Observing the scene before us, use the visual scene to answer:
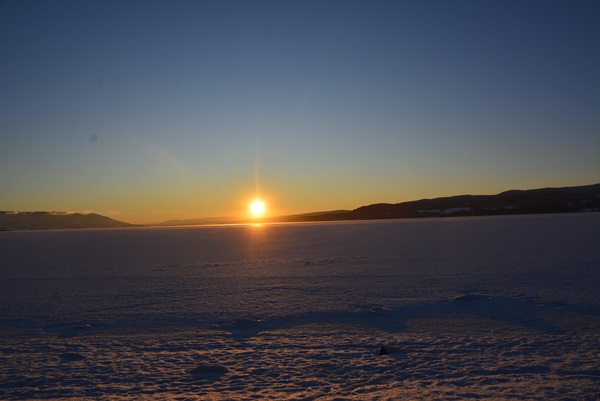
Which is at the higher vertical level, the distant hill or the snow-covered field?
the distant hill

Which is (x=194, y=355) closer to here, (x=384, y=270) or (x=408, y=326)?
(x=408, y=326)

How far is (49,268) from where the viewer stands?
15.7 meters

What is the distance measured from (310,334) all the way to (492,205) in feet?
382

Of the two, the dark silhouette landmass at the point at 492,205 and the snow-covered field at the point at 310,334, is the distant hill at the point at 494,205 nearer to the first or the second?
the dark silhouette landmass at the point at 492,205

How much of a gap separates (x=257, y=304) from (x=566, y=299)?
528 centimetres

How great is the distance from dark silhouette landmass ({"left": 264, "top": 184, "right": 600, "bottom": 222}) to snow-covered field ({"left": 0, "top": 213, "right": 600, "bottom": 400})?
93.6 metres

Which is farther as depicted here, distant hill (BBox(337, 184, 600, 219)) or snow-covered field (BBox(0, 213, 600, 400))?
distant hill (BBox(337, 184, 600, 219))

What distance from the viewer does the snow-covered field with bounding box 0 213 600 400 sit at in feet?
15.9

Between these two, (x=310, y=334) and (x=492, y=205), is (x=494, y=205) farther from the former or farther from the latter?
(x=310, y=334)

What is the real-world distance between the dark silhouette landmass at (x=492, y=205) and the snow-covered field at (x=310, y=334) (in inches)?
3687

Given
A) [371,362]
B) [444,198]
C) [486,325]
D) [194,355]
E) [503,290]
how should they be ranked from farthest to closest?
[444,198], [503,290], [486,325], [194,355], [371,362]

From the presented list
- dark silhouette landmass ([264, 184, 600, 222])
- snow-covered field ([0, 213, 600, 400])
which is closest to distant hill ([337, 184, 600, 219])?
dark silhouette landmass ([264, 184, 600, 222])

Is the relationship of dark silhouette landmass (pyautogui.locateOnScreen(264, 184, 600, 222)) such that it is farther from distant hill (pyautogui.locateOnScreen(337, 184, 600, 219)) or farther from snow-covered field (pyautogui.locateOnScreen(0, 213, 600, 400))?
snow-covered field (pyautogui.locateOnScreen(0, 213, 600, 400))

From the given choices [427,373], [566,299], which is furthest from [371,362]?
[566,299]
